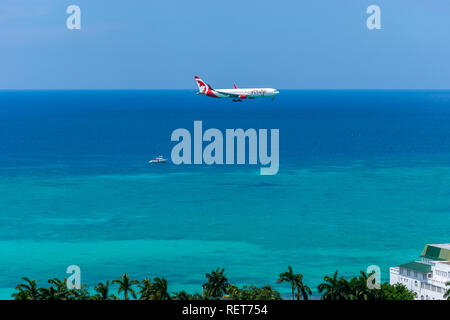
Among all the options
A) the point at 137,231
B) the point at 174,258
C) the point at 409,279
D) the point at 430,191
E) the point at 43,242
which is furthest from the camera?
the point at 430,191

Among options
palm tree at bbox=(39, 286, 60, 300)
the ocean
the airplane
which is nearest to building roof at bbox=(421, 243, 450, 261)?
the ocean

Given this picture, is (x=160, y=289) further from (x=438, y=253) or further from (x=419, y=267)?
(x=438, y=253)

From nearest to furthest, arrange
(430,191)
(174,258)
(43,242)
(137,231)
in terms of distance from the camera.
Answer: (174,258), (43,242), (137,231), (430,191)

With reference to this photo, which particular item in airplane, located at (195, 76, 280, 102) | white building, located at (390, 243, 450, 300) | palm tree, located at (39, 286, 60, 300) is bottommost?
palm tree, located at (39, 286, 60, 300)

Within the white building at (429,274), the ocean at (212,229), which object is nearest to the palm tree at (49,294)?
the white building at (429,274)

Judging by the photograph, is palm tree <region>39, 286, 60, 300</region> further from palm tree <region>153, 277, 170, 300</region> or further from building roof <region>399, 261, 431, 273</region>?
building roof <region>399, 261, 431, 273</region>

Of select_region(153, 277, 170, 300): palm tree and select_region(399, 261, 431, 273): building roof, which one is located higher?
select_region(399, 261, 431, 273): building roof
